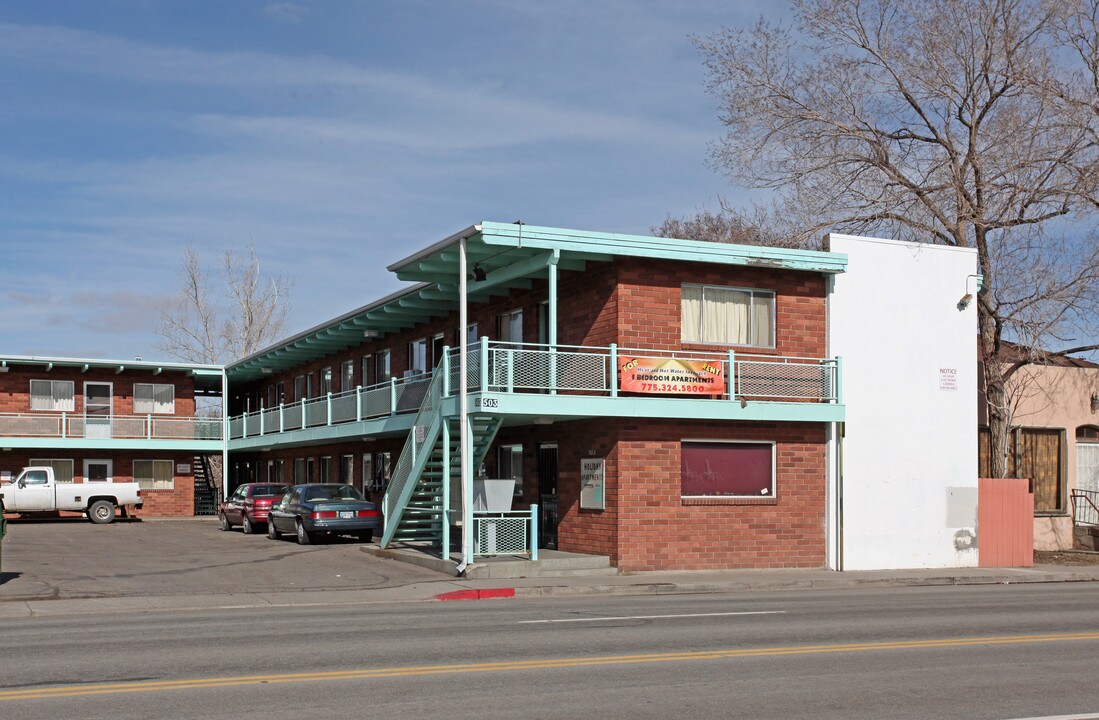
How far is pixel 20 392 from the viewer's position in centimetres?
4709

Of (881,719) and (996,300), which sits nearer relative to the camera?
(881,719)

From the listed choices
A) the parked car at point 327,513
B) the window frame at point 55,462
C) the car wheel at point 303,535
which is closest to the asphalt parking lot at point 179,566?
the car wheel at point 303,535

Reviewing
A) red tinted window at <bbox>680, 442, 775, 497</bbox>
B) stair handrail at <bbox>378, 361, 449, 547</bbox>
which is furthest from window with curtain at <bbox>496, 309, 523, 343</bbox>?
red tinted window at <bbox>680, 442, 775, 497</bbox>

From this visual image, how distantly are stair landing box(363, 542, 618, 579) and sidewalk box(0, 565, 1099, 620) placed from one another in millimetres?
355

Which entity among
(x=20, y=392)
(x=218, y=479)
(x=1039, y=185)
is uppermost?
(x=1039, y=185)

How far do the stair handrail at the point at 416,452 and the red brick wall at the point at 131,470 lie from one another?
24.7 metres

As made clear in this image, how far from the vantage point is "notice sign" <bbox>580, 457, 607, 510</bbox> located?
77.0 ft

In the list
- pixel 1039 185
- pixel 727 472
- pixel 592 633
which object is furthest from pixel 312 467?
pixel 592 633

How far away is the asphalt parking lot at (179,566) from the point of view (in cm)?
2041

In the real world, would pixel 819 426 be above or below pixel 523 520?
above

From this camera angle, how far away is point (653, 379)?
76.0 ft

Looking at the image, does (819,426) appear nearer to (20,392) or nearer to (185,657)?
(185,657)

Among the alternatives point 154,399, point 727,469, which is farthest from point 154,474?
point 727,469

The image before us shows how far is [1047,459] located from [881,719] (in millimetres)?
25322
